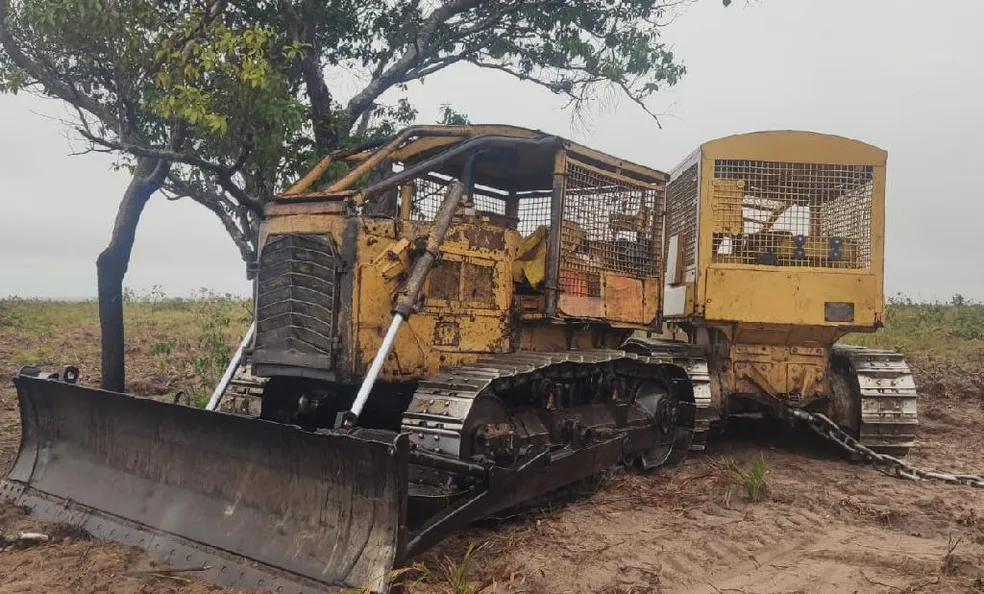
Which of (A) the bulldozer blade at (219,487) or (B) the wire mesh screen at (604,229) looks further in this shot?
(B) the wire mesh screen at (604,229)

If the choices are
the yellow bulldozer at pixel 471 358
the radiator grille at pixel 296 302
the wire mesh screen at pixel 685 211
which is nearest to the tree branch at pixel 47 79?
the yellow bulldozer at pixel 471 358

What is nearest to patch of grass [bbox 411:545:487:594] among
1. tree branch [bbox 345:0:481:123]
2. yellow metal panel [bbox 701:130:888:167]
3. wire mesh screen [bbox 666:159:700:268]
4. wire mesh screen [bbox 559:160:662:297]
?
wire mesh screen [bbox 559:160:662:297]

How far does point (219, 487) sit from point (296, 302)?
1301 millimetres

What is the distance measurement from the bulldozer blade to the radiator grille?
2.30ft

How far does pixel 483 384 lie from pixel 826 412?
15.2 feet

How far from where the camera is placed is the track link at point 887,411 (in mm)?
7594

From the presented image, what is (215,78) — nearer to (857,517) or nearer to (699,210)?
(699,210)

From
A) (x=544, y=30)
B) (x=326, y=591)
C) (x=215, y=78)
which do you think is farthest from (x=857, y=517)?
(x=544, y=30)

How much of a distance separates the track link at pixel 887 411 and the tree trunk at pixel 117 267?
7.18 meters

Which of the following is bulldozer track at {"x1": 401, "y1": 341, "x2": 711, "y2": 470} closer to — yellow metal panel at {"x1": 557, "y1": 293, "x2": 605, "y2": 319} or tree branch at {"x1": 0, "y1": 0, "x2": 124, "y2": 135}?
yellow metal panel at {"x1": 557, "y1": 293, "x2": 605, "y2": 319}

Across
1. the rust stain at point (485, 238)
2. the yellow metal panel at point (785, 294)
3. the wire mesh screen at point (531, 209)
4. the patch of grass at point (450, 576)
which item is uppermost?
the wire mesh screen at point (531, 209)

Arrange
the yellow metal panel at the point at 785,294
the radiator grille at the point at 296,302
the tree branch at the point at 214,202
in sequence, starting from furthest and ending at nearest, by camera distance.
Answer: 1. the tree branch at the point at 214,202
2. the yellow metal panel at the point at 785,294
3. the radiator grille at the point at 296,302

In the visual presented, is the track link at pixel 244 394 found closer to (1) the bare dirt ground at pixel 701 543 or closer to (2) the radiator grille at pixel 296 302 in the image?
(2) the radiator grille at pixel 296 302

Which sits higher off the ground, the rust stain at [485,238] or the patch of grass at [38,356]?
the rust stain at [485,238]
